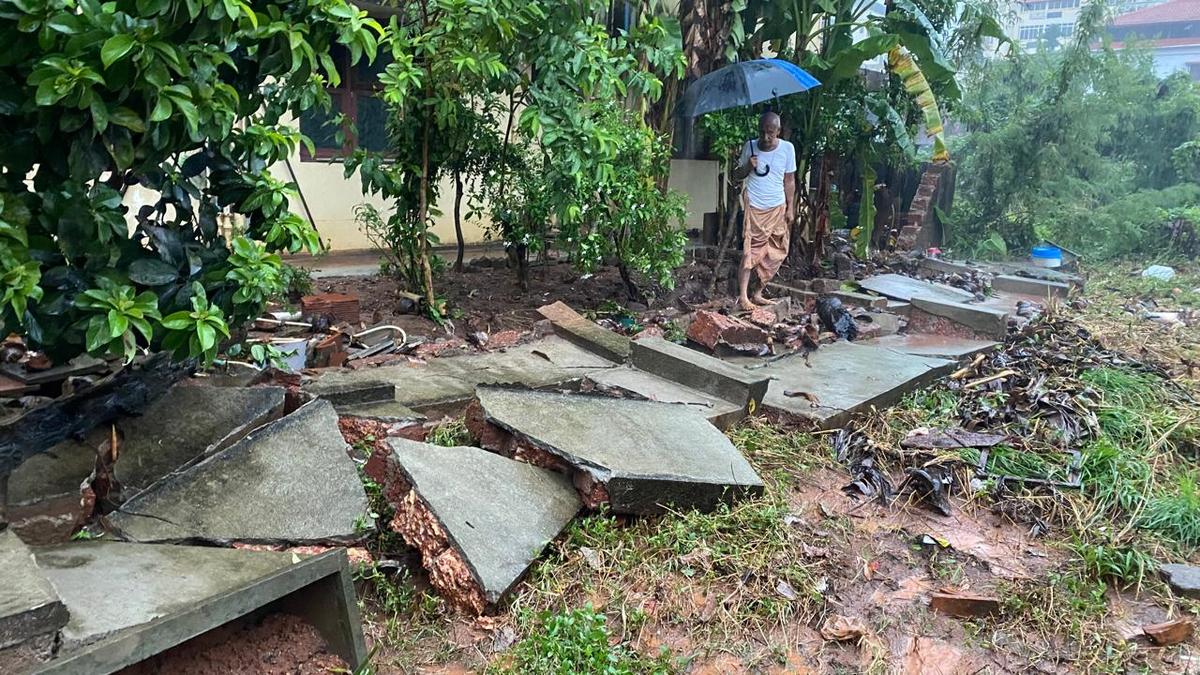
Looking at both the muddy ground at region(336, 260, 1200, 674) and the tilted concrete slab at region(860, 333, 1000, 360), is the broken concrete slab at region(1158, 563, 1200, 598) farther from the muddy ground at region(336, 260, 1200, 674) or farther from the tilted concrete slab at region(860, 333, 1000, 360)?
the tilted concrete slab at region(860, 333, 1000, 360)

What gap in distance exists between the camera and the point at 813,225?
983 centimetres

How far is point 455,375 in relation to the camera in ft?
16.3

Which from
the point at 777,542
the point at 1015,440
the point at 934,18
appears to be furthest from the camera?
the point at 934,18

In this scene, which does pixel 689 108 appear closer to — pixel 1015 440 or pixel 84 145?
pixel 1015 440

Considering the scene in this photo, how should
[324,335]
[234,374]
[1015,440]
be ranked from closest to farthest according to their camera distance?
[234,374], [1015,440], [324,335]

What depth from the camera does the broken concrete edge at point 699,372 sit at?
4848 millimetres

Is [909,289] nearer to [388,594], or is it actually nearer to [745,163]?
[745,163]

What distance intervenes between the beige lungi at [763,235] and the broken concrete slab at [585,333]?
7.01 ft

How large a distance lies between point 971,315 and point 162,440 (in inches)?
271

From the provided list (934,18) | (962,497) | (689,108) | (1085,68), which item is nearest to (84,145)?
(962,497)

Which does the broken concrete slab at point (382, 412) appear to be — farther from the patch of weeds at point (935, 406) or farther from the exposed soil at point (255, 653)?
the patch of weeds at point (935, 406)

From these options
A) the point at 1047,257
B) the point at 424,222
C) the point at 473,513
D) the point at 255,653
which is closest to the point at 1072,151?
the point at 1047,257

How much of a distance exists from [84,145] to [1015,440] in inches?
181

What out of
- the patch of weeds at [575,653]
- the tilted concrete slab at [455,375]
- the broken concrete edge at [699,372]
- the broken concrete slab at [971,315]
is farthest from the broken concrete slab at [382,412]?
the broken concrete slab at [971,315]
